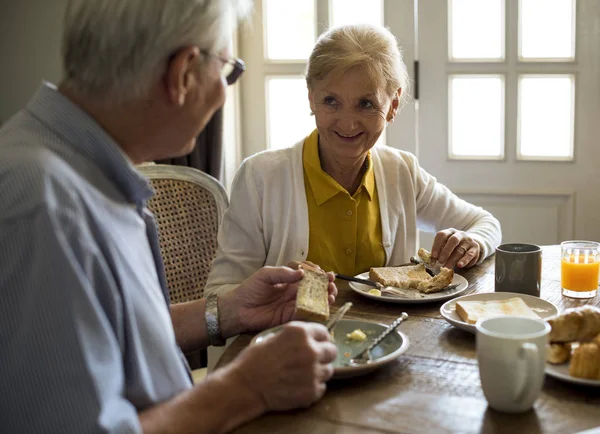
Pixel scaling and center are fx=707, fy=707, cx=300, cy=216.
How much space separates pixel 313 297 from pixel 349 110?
0.72 metres

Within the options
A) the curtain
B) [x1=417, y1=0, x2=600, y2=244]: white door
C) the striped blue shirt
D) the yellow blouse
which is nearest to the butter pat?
the striped blue shirt

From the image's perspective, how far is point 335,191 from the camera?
1.98 metres

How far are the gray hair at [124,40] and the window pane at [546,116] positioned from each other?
229 cm

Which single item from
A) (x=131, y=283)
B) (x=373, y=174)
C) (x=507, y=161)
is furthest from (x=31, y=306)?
(x=507, y=161)

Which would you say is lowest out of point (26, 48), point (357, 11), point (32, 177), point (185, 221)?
point (185, 221)

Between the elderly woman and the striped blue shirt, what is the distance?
2.74 ft

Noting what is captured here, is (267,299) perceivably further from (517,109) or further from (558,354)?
(517,109)

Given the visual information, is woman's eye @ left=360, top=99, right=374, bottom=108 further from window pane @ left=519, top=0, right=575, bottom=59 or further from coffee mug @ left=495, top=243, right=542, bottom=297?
window pane @ left=519, top=0, right=575, bottom=59

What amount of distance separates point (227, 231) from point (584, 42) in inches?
72.0

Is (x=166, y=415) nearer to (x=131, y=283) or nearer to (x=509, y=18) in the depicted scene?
(x=131, y=283)

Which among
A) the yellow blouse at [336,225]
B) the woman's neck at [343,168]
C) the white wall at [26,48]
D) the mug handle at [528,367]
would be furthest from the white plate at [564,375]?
the white wall at [26,48]

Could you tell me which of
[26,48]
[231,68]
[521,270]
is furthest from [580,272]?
[26,48]

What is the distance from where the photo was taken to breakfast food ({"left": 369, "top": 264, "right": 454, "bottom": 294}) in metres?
1.65

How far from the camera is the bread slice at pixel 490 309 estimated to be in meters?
1.39
